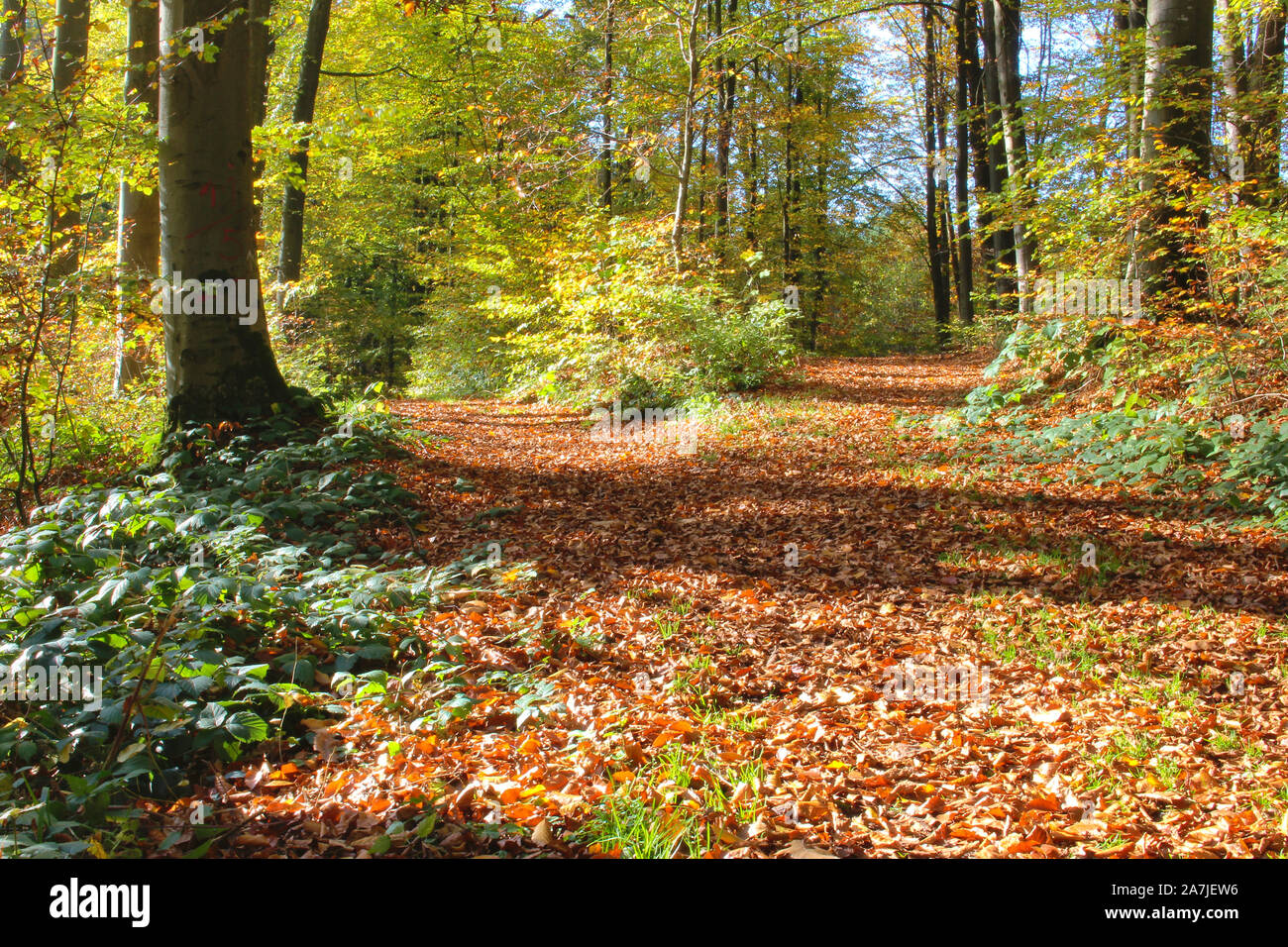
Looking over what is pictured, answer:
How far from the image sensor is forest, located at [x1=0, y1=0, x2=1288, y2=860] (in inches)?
110

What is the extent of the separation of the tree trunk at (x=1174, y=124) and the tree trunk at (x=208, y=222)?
333 inches

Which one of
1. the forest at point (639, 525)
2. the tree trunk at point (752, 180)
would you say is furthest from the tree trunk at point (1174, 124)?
the tree trunk at point (752, 180)

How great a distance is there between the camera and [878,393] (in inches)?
496

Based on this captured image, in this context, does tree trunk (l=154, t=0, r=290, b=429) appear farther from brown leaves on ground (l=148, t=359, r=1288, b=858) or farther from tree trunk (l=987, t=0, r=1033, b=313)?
tree trunk (l=987, t=0, r=1033, b=313)

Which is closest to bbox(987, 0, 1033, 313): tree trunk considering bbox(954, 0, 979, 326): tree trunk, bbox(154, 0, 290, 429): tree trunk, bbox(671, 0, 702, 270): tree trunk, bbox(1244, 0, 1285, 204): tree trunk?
bbox(954, 0, 979, 326): tree trunk

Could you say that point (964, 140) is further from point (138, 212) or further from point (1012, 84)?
point (138, 212)

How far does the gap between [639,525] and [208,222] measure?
4532mm

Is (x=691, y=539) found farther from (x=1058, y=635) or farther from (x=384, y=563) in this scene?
(x=1058, y=635)

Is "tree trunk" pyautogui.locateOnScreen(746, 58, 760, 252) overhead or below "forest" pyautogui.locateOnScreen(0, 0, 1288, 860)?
overhead

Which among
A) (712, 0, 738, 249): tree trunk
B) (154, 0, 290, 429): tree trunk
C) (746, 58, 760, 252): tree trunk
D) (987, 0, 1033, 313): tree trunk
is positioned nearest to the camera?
(154, 0, 290, 429): tree trunk

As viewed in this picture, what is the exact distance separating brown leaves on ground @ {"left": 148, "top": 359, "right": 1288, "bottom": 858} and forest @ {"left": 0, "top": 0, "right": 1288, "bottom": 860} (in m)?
0.02

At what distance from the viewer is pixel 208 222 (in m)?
6.91

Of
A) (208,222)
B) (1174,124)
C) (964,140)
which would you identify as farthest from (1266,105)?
(964,140)
